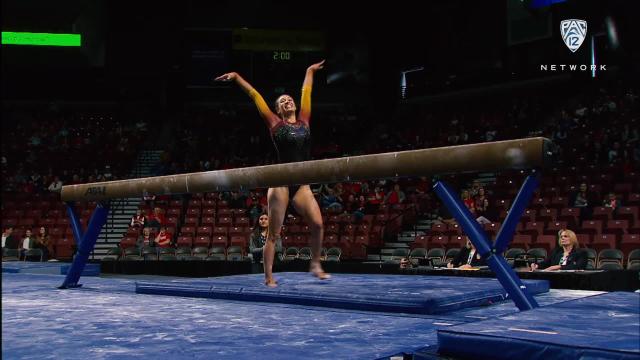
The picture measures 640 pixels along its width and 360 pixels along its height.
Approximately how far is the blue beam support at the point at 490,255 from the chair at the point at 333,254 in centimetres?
753

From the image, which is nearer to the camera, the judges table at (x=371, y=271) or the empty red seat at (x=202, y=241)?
the judges table at (x=371, y=271)

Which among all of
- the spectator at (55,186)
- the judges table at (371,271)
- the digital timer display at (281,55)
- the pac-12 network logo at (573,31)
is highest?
the digital timer display at (281,55)

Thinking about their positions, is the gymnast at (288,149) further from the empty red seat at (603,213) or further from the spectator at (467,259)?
the empty red seat at (603,213)

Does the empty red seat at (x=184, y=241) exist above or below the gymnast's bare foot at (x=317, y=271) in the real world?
above

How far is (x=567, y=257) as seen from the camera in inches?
303

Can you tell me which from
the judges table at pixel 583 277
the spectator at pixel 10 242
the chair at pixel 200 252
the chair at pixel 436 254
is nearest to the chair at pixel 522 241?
the chair at pixel 436 254

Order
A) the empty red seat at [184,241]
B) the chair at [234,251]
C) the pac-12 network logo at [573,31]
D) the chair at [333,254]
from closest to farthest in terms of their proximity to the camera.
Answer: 1. the chair at [333,254]
2. the chair at [234,251]
3. the empty red seat at [184,241]
4. the pac-12 network logo at [573,31]

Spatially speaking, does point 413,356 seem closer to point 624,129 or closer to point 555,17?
point 624,129

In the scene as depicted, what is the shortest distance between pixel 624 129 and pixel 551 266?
7.64 meters

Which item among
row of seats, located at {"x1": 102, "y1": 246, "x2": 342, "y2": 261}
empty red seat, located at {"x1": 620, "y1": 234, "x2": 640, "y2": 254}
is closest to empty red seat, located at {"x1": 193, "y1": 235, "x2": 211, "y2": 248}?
row of seats, located at {"x1": 102, "y1": 246, "x2": 342, "y2": 261}

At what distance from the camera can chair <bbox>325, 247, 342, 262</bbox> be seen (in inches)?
445

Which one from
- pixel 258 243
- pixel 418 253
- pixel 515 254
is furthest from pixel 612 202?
pixel 258 243

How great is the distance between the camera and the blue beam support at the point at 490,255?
352 cm

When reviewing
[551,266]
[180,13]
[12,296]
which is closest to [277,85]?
[180,13]
